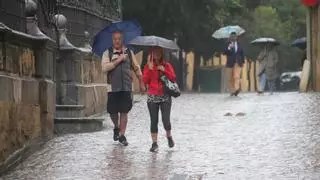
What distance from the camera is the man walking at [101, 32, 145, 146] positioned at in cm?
1145

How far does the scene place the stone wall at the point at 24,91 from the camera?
9.18m

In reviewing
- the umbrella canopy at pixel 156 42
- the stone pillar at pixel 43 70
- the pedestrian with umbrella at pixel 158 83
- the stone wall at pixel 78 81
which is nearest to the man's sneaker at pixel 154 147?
the pedestrian with umbrella at pixel 158 83

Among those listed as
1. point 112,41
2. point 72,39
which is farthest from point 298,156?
point 72,39

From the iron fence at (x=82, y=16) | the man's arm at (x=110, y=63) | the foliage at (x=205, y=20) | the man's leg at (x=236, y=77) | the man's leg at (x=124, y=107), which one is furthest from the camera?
the foliage at (x=205, y=20)

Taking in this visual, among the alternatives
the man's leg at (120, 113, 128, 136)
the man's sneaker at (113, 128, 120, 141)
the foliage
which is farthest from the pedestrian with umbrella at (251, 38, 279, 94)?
the man's leg at (120, 113, 128, 136)

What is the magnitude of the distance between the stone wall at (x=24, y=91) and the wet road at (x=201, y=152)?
12.5 inches

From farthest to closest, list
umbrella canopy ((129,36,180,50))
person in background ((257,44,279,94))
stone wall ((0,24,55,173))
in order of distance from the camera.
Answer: person in background ((257,44,279,94)) → umbrella canopy ((129,36,180,50)) → stone wall ((0,24,55,173))

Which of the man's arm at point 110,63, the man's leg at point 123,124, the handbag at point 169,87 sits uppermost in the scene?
the man's arm at point 110,63

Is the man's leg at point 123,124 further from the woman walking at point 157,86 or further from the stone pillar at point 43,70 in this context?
the stone pillar at point 43,70

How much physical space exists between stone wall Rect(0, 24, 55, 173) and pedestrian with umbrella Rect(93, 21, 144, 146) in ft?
3.36

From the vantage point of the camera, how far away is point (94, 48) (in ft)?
39.4

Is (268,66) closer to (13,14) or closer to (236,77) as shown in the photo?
(236,77)

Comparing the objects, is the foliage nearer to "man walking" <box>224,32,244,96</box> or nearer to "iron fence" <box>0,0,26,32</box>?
"man walking" <box>224,32,244,96</box>

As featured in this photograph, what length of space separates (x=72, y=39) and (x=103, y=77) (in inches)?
83.7
